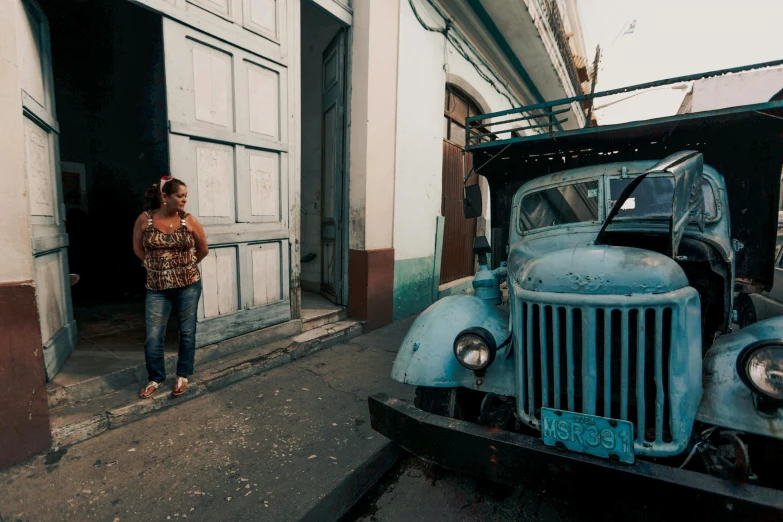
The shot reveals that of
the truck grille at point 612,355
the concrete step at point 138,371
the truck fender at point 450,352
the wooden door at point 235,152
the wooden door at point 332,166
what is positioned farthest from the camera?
the wooden door at point 332,166

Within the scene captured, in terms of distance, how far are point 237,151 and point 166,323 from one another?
1753 mm

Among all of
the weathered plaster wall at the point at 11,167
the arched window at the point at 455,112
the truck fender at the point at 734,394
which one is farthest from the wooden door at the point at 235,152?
the arched window at the point at 455,112

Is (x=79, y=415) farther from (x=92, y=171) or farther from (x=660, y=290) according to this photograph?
(x=92, y=171)

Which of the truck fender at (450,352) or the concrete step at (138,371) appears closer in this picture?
the truck fender at (450,352)

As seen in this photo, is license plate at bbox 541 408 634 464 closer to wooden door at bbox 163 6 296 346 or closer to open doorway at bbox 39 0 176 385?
wooden door at bbox 163 6 296 346

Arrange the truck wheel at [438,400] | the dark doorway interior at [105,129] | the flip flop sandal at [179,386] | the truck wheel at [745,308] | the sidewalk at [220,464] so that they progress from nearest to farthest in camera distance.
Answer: the sidewalk at [220,464] → the truck wheel at [438,400] → the flip flop sandal at [179,386] → the truck wheel at [745,308] → the dark doorway interior at [105,129]

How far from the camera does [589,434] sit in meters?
1.65

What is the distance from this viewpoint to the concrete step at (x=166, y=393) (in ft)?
8.41

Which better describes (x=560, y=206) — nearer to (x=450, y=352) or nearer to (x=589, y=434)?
(x=450, y=352)

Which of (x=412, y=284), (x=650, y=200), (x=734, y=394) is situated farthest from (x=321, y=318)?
(x=734, y=394)

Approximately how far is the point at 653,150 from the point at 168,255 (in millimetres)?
4195

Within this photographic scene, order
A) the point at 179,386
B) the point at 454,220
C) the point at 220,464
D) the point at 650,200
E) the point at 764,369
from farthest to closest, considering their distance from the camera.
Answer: the point at 454,220
the point at 179,386
the point at 650,200
the point at 220,464
the point at 764,369

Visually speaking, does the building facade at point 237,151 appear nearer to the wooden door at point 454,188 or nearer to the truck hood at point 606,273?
the wooden door at point 454,188

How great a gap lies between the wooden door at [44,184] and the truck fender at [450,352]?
247cm
